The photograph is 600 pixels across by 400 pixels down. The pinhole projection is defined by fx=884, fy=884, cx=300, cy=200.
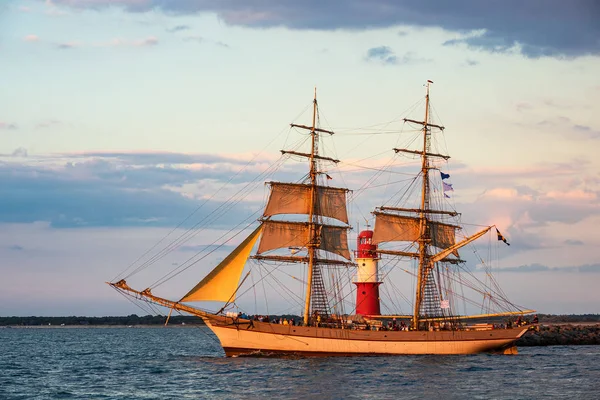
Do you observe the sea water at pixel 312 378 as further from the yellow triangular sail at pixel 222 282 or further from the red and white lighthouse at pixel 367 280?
the red and white lighthouse at pixel 367 280

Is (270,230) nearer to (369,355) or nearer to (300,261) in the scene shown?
(300,261)

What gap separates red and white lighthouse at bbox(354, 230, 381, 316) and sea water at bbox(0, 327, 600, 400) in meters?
10.4

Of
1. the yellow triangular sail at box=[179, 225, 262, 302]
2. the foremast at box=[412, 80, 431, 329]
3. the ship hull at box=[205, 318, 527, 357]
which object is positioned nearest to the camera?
the yellow triangular sail at box=[179, 225, 262, 302]

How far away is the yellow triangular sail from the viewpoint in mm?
64188

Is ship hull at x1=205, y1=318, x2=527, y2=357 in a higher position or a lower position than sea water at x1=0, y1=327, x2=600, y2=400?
higher

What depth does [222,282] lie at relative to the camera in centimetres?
6431

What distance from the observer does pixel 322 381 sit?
5116 centimetres

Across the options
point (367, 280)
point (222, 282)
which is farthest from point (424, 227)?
point (222, 282)

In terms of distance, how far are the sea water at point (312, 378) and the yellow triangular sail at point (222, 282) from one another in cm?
473

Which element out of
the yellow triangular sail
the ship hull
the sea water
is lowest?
the sea water

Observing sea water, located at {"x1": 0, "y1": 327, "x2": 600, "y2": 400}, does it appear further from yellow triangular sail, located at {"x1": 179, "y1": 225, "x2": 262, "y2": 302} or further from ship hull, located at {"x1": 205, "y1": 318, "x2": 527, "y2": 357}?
yellow triangular sail, located at {"x1": 179, "y1": 225, "x2": 262, "y2": 302}

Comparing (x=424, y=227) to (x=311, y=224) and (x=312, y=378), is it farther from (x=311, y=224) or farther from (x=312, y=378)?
(x=312, y=378)

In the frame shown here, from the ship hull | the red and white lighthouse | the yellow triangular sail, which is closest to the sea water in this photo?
the ship hull

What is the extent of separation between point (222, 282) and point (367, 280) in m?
18.4
